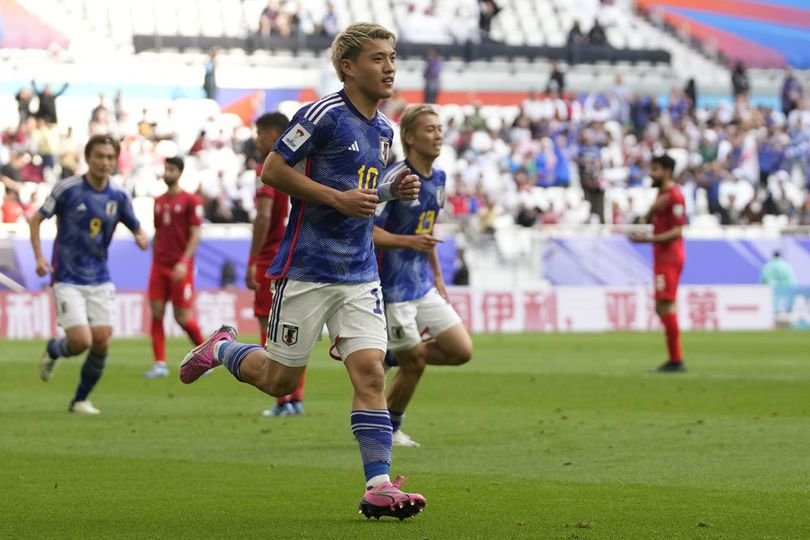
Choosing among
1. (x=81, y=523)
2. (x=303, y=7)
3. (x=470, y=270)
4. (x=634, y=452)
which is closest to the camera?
(x=81, y=523)

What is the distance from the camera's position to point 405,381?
11.1 m

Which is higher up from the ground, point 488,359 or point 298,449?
point 298,449

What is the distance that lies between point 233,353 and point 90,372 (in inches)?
228

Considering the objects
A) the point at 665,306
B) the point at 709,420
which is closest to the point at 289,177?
the point at 709,420

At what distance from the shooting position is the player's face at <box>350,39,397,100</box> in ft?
25.1

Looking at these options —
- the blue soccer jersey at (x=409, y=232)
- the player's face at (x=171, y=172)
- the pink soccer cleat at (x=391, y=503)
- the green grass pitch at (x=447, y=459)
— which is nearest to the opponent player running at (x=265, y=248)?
the green grass pitch at (x=447, y=459)

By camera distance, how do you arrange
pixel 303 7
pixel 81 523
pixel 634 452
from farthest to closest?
1. pixel 303 7
2. pixel 634 452
3. pixel 81 523

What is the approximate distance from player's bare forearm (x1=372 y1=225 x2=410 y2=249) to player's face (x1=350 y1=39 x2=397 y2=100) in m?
3.14

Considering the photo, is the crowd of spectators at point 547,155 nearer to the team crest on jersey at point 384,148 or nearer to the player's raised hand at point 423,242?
the player's raised hand at point 423,242

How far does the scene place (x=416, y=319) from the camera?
11.3m

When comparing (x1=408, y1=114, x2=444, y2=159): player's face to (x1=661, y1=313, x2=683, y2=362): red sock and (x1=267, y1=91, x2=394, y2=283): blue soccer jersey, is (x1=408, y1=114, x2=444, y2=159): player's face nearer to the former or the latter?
(x1=267, y1=91, x2=394, y2=283): blue soccer jersey

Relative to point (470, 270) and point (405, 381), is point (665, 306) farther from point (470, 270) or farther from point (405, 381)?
point (470, 270)

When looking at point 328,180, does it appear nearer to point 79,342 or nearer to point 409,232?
point 409,232

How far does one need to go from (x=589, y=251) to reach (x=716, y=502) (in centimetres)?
2518
